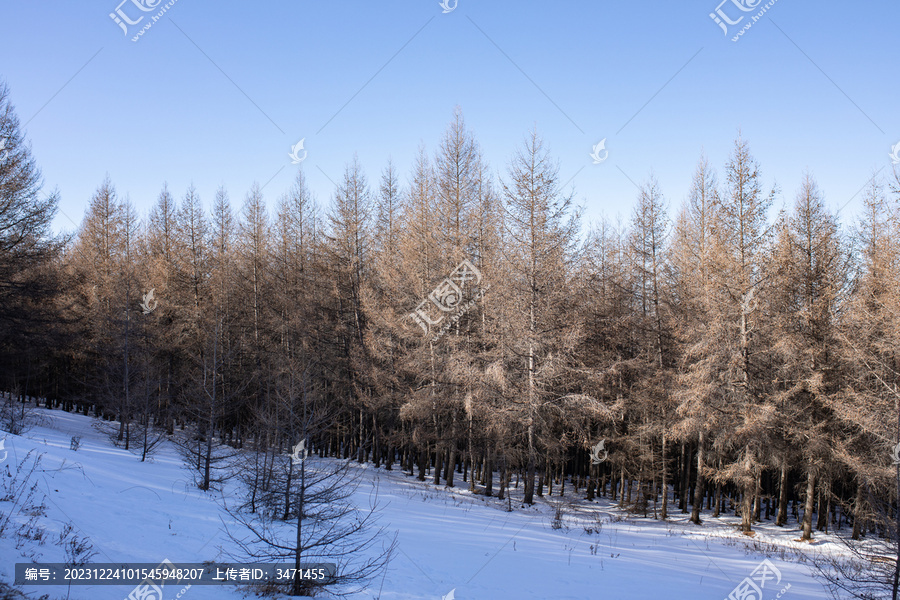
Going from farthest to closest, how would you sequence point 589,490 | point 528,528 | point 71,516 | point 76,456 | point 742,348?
point 589,490 < point 742,348 < point 528,528 < point 76,456 < point 71,516

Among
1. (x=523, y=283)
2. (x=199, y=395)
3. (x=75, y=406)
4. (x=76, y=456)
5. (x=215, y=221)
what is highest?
(x=215, y=221)

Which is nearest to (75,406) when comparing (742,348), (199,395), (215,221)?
(215,221)

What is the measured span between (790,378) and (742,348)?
3.35 metres

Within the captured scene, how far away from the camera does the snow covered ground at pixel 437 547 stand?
7.86 m

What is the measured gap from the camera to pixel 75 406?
36.9 meters

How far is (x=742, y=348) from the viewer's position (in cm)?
1781

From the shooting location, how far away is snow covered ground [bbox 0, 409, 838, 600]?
25.8 ft

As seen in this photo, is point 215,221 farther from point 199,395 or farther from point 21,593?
point 21,593

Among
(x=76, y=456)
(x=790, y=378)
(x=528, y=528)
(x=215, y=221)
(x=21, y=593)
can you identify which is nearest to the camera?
(x=21, y=593)

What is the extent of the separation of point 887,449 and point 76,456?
24957 mm

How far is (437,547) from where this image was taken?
10.9m

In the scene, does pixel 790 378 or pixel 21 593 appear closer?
pixel 21 593

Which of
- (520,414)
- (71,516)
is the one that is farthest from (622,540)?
(71,516)

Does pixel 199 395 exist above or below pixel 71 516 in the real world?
above
